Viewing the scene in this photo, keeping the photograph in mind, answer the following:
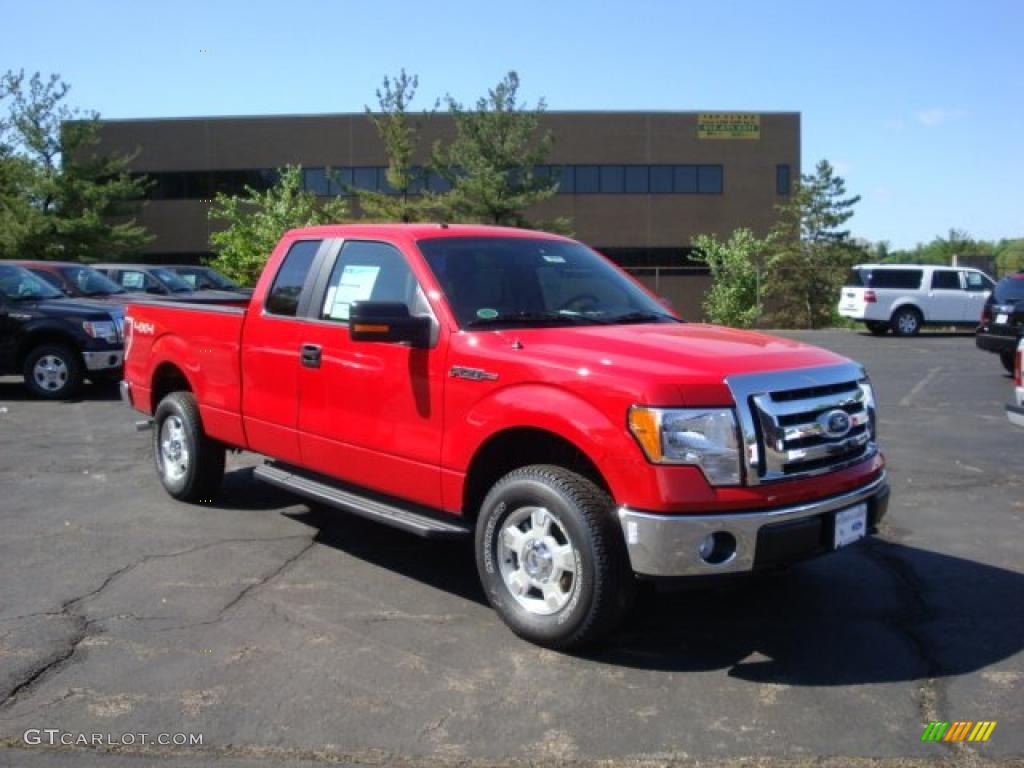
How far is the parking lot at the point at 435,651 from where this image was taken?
365 cm

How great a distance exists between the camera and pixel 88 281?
1532cm

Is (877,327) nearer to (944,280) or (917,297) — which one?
(917,297)

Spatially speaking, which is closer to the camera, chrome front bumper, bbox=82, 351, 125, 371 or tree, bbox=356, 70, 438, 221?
chrome front bumper, bbox=82, 351, 125, 371

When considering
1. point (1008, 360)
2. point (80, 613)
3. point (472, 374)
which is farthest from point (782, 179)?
point (80, 613)

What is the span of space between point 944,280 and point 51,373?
22.2 m

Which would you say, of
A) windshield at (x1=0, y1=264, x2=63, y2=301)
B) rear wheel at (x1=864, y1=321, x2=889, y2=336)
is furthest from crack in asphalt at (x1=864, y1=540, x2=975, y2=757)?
rear wheel at (x1=864, y1=321, x2=889, y2=336)

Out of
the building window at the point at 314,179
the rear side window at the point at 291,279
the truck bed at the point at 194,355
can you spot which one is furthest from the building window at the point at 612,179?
the rear side window at the point at 291,279

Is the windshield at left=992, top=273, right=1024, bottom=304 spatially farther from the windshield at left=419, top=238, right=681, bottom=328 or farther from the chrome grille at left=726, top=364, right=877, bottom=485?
the chrome grille at left=726, top=364, right=877, bottom=485

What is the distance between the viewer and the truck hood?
4121mm

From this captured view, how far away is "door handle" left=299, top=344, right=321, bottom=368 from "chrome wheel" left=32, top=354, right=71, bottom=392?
27.4ft

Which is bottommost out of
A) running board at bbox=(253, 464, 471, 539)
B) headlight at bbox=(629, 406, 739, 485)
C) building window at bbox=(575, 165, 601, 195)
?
running board at bbox=(253, 464, 471, 539)

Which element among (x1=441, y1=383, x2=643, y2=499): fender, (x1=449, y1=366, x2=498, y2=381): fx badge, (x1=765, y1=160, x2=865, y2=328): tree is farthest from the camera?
(x1=765, y1=160, x2=865, y2=328): tree

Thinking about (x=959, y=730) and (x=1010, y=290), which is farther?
(x=1010, y=290)

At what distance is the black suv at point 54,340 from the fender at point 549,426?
30.3 ft
